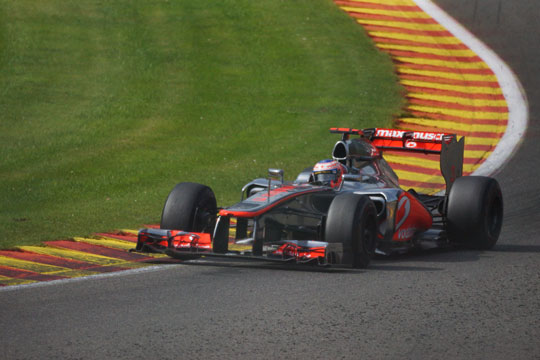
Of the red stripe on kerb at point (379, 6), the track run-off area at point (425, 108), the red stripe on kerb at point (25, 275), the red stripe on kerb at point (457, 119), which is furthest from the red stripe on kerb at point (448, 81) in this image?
the red stripe on kerb at point (25, 275)

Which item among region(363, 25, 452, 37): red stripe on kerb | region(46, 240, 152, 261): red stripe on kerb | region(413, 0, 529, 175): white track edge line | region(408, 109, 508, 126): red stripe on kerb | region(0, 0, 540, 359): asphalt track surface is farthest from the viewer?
region(363, 25, 452, 37): red stripe on kerb

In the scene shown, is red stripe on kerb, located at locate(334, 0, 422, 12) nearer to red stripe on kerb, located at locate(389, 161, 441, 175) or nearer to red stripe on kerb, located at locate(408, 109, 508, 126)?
red stripe on kerb, located at locate(408, 109, 508, 126)

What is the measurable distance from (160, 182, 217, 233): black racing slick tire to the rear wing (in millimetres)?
2324

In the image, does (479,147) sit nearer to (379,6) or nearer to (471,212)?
(471,212)

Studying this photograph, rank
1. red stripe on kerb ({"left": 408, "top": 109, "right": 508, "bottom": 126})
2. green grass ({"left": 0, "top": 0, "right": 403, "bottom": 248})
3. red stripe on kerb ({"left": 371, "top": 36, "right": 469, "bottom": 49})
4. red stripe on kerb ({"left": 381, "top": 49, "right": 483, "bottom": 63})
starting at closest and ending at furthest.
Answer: green grass ({"left": 0, "top": 0, "right": 403, "bottom": 248}), red stripe on kerb ({"left": 408, "top": 109, "right": 508, "bottom": 126}), red stripe on kerb ({"left": 381, "top": 49, "right": 483, "bottom": 63}), red stripe on kerb ({"left": 371, "top": 36, "right": 469, "bottom": 49})

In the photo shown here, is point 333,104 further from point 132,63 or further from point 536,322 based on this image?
point 536,322

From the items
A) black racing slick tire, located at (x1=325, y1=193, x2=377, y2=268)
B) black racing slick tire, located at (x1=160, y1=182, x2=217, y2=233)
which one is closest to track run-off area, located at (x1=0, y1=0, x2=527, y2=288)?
black racing slick tire, located at (x1=160, y1=182, x2=217, y2=233)

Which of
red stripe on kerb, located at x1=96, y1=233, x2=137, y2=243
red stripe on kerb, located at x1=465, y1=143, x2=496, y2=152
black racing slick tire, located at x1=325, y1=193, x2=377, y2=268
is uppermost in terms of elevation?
red stripe on kerb, located at x1=465, y1=143, x2=496, y2=152

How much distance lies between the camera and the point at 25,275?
27.9 feet

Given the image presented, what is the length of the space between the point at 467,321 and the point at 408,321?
0.47 m

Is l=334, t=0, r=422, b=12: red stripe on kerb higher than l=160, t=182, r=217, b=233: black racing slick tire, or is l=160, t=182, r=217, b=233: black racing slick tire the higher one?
A: l=334, t=0, r=422, b=12: red stripe on kerb

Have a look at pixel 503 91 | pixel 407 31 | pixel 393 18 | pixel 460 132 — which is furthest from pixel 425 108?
pixel 393 18

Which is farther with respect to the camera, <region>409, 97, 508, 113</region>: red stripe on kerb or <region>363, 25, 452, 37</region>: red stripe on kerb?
<region>363, 25, 452, 37</region>: red stripe on kerb

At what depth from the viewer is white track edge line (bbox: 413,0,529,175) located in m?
16.8
